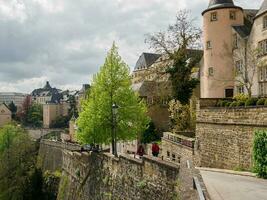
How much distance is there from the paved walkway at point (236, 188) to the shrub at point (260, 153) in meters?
0.52

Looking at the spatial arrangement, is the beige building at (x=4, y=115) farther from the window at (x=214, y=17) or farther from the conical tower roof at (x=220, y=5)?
the window at (x=214, y=17)

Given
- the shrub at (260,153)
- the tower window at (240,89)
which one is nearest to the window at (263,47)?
the tower window at (240,89)

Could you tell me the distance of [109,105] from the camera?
107 ft

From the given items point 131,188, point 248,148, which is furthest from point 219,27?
point 131,188

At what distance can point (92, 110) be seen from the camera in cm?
3266

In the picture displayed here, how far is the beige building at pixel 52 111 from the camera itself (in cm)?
15241

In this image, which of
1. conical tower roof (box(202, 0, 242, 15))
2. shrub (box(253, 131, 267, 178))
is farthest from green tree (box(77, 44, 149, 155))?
shrub (box(253, 131, 267, 178))

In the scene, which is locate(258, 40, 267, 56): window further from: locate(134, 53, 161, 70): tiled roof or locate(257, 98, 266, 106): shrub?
locate(134, 53, 161, 70): tiled roof

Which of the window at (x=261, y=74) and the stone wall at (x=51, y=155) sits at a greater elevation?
the window at (x=261, y=74)

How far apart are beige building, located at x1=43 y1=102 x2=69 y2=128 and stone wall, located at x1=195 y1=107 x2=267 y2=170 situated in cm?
12650

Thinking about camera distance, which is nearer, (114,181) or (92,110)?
(114,181)

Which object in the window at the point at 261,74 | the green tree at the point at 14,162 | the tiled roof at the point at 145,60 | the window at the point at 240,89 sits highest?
the tiled roof at the point at 145,60

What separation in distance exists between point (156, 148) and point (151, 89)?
18801 mm

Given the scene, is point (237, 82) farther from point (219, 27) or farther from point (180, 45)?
point (180, 45)
